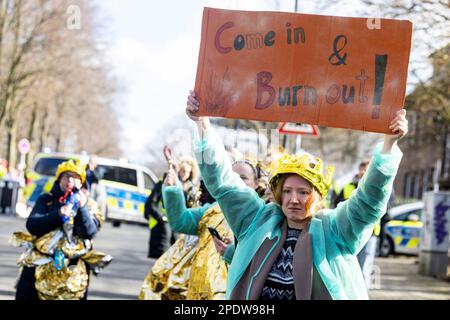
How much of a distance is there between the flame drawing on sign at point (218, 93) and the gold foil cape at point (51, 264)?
3.38 metres

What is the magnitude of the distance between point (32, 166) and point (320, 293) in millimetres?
20973

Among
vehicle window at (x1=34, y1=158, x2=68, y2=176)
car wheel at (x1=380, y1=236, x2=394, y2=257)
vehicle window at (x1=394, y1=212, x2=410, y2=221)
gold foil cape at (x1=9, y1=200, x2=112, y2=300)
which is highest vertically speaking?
vehicle window at (x1=34, y1=158, x2=68, y2=176)

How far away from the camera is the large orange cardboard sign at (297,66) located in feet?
12.4

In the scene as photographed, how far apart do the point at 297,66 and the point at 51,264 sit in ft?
12.0

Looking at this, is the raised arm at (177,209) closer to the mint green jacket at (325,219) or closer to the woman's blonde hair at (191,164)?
the mint green jacket at (325,219)

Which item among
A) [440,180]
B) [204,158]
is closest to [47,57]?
[440,180]

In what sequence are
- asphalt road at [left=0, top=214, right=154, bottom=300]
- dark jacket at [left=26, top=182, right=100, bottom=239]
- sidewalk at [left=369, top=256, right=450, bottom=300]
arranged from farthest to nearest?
1. sidewalk at [left=369, top=256, right=450, bottom=300]
2. asphalt road at [left=0, top=214, right=154, bottom=300]
3. dark jacket at [left=26, top=182, right=100, bottom=239]

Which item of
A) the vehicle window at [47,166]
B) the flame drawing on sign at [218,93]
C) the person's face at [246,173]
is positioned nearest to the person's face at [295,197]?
the flame drawing on sign at [218,93]

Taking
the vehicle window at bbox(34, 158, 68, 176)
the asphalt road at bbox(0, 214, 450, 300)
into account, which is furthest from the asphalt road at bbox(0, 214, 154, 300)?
the vehicle window at bbox(34, 158, 68, 176)

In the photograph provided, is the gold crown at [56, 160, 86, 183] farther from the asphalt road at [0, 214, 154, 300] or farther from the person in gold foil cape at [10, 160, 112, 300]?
the asphalt road at [0, 214, 154, 300]

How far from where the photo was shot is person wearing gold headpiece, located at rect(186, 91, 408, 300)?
3498 mm

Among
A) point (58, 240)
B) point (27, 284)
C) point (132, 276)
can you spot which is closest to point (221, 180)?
point (58, 240)

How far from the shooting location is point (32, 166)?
23.7 meters

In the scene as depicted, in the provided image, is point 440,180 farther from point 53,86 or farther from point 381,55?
point 381,55
